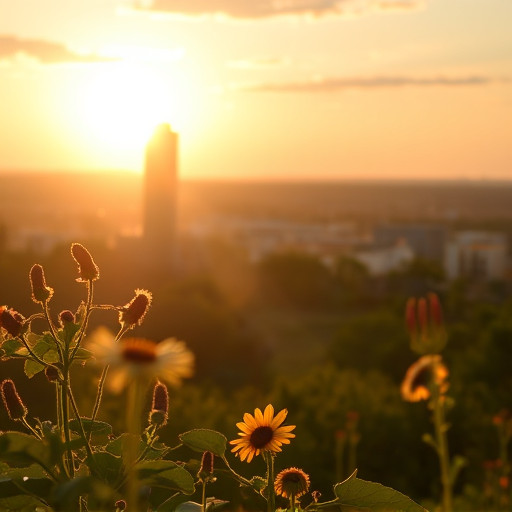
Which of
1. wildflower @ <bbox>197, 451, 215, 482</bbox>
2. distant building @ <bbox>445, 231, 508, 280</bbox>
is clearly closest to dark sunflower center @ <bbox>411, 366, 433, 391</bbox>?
wildflower @ <bbox>197, 451, 215, 482</bbox>

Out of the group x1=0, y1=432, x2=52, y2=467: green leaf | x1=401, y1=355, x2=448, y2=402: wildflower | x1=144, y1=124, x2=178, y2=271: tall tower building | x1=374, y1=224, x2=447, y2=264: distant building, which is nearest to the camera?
x1=0, y1=432, x2=52, y2=467: green leaf

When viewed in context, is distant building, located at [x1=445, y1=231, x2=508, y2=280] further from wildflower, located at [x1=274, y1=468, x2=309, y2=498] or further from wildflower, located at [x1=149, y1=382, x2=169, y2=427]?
wildflower, located at [x1=149, y1=382, x2=169, y2=427]

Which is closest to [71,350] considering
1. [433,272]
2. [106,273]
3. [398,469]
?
[398,469]

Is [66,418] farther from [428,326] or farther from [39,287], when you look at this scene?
[428,326]

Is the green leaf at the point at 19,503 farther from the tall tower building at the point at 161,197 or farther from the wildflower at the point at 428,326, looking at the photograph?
the tall tower building at the point at 161,197

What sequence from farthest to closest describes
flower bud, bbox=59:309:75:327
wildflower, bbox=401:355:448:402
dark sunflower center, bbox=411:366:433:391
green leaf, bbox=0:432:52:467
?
dark sunflower center, bbox=411:366:433:391, wildflower, bbox=401:355:448:402, flower bud, bbox=59:309:75:327, green leaf, bbox=0:432:52:467

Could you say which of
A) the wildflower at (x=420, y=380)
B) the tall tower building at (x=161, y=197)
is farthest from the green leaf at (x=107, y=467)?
the tall tower building at (x=161, y=197)

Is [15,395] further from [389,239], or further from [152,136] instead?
[389,239]
